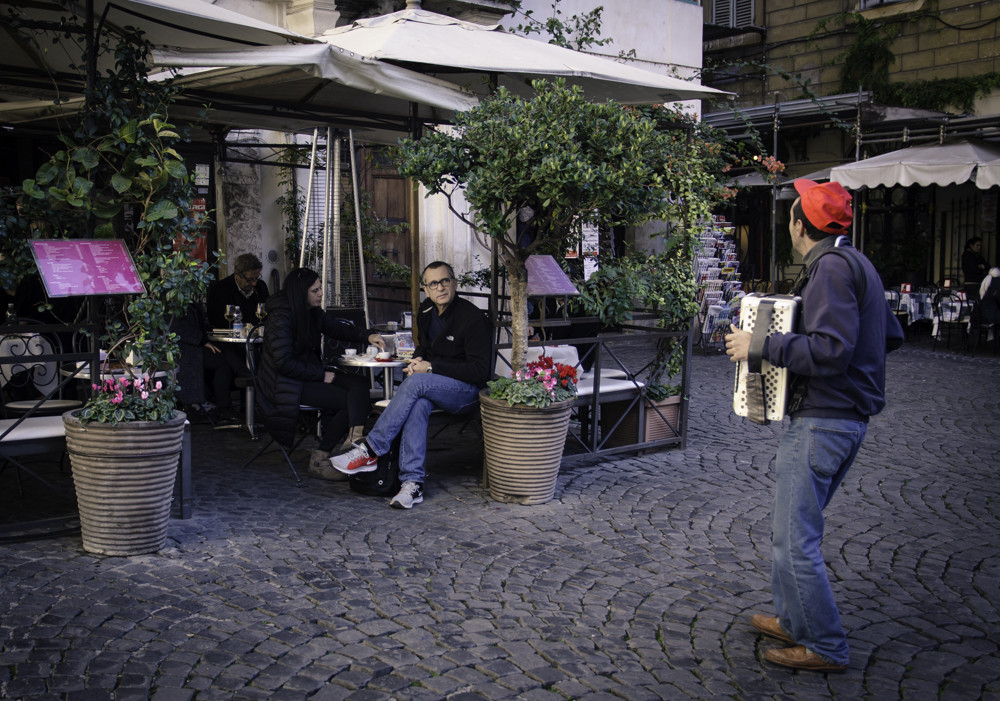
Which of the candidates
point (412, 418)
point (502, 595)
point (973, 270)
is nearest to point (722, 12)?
point (973, 270)

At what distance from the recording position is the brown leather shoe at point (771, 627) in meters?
3.84

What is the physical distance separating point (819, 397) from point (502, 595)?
67.2 inches

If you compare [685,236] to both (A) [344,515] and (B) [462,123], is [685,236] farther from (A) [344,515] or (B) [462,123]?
(A) [344,515]

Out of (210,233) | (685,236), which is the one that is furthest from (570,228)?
(210,233)

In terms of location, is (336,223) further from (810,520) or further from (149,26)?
(810,520)

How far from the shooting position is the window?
21688 mm

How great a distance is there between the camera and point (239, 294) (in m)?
8.91

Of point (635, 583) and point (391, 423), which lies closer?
point (635, 583)

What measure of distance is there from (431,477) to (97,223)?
8.65 feet

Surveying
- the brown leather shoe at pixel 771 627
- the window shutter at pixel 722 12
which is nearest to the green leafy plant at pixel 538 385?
the brown leather shoe at pixel 771 627

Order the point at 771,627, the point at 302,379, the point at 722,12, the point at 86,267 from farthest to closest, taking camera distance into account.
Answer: the point at 722,12 → the point at 302,379 → the point at 86,267 → the point at 771,627

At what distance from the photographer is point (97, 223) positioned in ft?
17.5

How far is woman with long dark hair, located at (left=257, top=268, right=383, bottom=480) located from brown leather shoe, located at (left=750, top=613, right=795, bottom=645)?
328 centimetres

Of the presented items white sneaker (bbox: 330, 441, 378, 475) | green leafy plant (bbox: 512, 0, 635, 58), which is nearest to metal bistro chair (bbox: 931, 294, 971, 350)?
green leafy plant (bbox: 512, 0, 635, 58)
